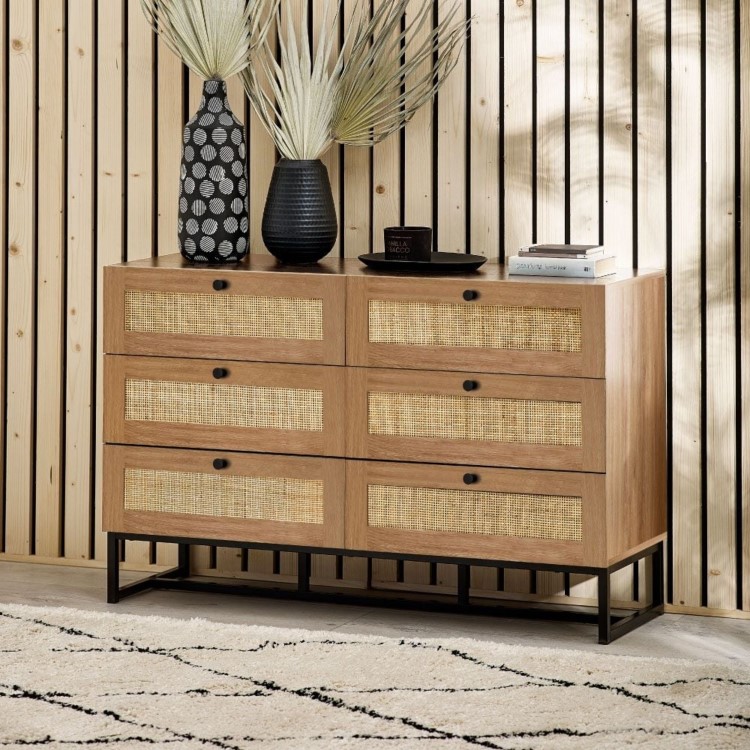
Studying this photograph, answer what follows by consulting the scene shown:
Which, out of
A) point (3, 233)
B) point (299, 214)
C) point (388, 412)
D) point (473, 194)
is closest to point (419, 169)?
point (473, 194)

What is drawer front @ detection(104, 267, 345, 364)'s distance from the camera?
10.9 ft

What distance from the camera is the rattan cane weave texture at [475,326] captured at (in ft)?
10.3

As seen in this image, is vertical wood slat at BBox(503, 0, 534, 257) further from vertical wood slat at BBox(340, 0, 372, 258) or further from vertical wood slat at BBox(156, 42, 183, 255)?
vertical wood slat at BBox(156, 42, 183, 255)

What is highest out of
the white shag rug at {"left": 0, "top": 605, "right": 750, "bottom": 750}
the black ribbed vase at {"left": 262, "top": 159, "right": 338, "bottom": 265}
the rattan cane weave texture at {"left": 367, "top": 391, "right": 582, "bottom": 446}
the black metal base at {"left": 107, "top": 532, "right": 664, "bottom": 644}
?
the black ribbed vase at {"left": 262, "top": 159, "right": 338, "bottom": 265}

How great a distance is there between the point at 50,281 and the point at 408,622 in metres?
1.41

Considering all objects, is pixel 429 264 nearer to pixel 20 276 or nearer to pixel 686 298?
pixel 686 298

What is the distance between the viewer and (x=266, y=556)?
3.85m

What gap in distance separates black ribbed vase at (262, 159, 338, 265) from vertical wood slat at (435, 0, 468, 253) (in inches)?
12.9

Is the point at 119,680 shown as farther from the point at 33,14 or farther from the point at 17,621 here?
the point at 33,14

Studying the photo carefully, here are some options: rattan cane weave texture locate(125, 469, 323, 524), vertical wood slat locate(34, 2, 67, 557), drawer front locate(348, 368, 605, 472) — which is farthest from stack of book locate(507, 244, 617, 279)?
vertical wood slat locate(34, 2, 67, 557)

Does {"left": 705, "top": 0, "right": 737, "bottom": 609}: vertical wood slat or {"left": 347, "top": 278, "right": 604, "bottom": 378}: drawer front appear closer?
{"left": 347, "top": 278, "right": 604, "bottom": 378}: drawer front

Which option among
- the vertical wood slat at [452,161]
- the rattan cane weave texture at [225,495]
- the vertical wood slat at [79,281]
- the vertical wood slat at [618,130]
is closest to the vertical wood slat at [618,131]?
the vertical wood slat at [618,130]

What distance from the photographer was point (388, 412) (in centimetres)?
330

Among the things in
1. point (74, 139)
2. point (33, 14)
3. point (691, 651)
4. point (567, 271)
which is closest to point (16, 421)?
point (74, 139)
